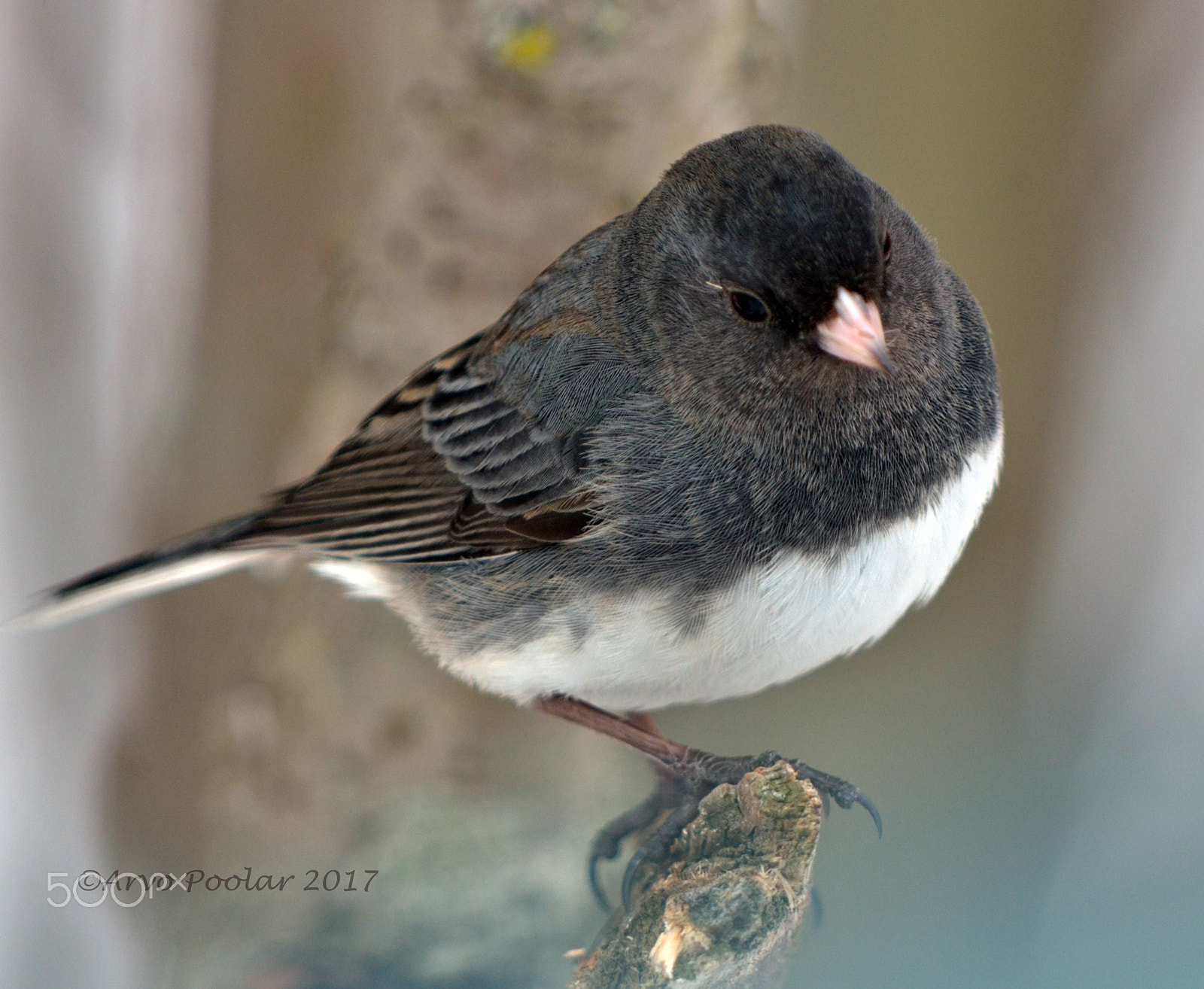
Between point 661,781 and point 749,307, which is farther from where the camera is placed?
point 661,781

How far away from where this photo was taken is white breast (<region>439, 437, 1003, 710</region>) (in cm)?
116

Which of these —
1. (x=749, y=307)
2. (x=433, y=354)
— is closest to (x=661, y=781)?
(x=749, y=307)

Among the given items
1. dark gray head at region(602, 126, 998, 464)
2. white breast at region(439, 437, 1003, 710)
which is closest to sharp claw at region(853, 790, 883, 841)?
white breast at region(439, 437, 1003, 710)

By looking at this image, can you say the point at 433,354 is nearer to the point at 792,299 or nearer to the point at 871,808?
the point at 792,299

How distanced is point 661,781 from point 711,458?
1.72 feet

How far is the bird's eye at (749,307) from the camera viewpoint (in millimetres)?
1150

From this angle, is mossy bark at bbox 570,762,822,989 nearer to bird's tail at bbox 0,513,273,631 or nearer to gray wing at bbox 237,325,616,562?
gray wing at bbox 237,325,616,562

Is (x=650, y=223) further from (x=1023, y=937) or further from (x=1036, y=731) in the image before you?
(x=1036, y=731)

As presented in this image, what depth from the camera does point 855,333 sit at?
41.4 inches

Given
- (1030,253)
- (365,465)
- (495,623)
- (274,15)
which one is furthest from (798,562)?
(274,15)

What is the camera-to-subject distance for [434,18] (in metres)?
1.82

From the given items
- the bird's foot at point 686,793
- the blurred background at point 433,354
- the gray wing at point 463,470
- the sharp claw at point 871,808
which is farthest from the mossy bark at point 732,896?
the blurred background at point 433,354

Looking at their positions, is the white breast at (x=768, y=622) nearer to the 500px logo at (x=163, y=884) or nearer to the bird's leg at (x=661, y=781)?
the bird's leg at (x=661, y=781)

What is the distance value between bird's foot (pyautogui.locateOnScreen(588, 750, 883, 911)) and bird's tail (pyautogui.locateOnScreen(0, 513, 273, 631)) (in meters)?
0.67
